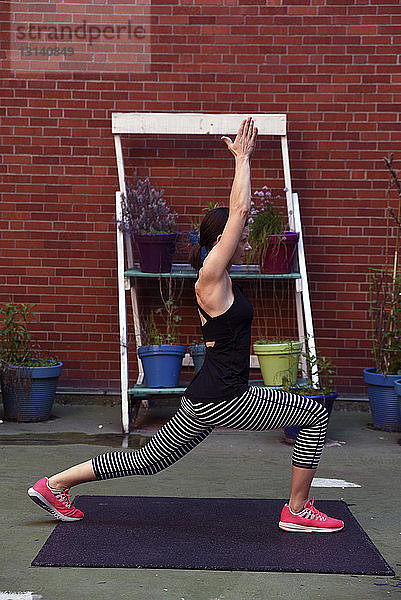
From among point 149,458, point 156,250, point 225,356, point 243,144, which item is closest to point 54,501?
point 149,458

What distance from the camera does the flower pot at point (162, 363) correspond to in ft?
21.4

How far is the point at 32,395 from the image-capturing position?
6844 mm

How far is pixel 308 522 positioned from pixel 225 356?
92cm

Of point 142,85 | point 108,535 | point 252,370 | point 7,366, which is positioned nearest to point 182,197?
point 142,85

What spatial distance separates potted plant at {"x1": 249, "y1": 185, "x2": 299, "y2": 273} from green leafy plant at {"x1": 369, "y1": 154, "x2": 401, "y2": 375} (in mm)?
788

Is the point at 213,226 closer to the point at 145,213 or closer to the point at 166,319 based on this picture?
the point at 145,213

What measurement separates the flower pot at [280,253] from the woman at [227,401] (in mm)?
2362

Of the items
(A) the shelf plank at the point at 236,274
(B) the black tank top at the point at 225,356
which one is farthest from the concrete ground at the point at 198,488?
(A) the shelf plank at the point at 236,274

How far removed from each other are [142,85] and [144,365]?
7.91ft

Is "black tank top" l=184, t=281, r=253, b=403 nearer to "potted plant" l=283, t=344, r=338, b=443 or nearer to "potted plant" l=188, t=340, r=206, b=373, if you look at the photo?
"potted plant" l=283, t=344, r=338, b=443

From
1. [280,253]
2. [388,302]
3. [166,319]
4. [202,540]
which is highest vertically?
[280,253]

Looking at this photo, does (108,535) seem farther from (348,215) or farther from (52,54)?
(52,54)

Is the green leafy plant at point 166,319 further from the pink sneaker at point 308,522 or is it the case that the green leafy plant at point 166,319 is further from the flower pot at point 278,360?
the pink sneaker at point 308,522

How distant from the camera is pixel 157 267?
6.73 m
